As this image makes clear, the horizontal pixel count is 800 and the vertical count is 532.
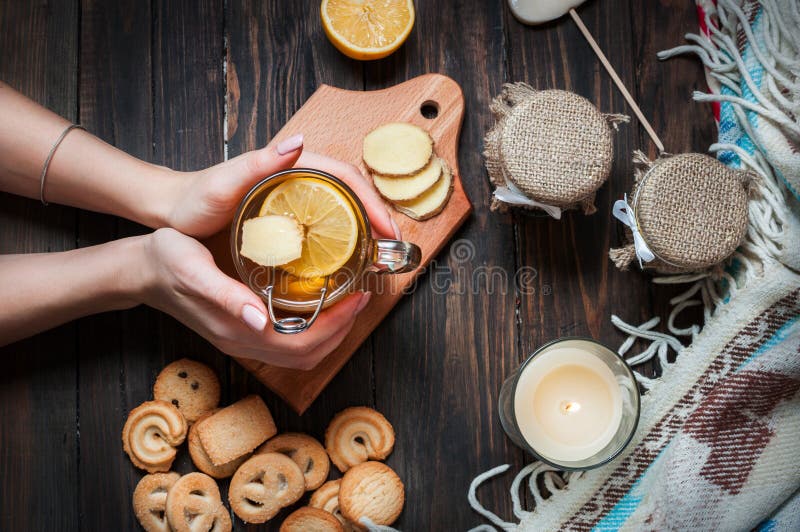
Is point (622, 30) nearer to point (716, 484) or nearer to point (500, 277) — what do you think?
point (500, 277)

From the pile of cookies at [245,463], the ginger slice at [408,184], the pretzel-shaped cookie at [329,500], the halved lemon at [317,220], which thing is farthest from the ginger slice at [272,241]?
the pretzel-shaped cookie at [329,500]

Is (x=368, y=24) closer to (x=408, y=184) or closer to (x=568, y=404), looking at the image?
(x=408, y=184)

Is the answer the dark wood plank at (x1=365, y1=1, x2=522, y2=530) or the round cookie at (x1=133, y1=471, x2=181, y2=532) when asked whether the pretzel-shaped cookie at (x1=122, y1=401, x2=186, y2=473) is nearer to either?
the round cookie at (x1=133, y1=471, x2=181, y2=532)

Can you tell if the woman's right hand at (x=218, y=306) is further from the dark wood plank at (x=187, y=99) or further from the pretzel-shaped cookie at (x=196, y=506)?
the pretzel-shaped cookie at (x=196, y=506)

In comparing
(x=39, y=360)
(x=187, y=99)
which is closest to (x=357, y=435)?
(x=39, y=360)

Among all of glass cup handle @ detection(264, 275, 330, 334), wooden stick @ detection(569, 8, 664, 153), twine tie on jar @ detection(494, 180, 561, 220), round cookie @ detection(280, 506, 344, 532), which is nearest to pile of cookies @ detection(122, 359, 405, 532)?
round cookie @ detection(280, 506, 344, 532)

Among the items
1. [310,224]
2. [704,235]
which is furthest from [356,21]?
[704,235]

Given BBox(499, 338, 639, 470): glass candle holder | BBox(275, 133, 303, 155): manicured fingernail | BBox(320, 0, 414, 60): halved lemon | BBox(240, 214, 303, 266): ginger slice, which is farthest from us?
BBox(320, 0, 414, 60): halved lemon
